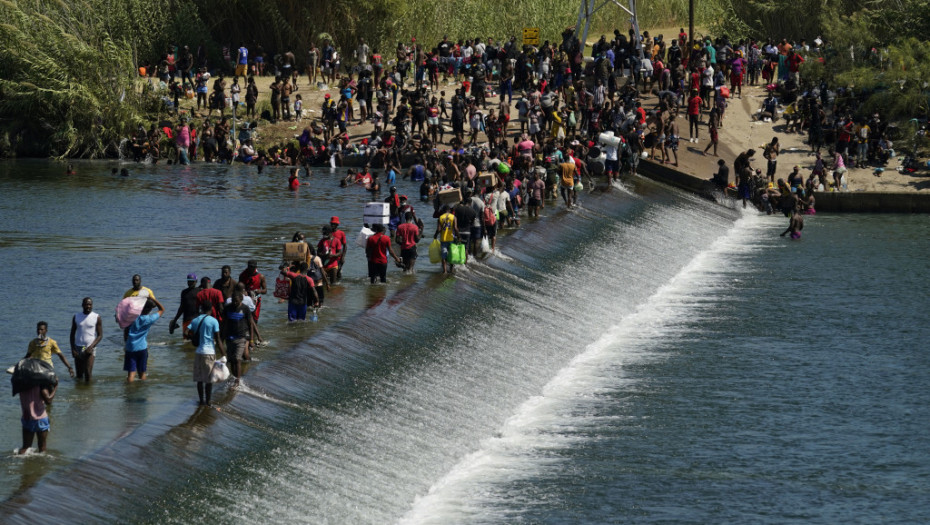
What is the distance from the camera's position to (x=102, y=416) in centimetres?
1900

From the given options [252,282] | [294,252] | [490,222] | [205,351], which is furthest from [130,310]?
[490,222]

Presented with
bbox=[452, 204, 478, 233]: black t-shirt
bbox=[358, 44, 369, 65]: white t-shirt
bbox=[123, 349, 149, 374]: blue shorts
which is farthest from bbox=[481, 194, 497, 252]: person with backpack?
bbox=[358, 44, 369, 65]: white t-shirt

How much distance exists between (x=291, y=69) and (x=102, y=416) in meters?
48.6

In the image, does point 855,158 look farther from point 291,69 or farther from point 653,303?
point 291,69

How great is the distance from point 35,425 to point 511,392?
9951 millimetres

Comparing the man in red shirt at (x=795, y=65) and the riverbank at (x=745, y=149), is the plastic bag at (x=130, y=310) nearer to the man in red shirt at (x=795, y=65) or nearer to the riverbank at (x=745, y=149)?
the riverbank at (x=745, y=149)

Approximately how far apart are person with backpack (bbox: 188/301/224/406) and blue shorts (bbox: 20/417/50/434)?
233 centimetres

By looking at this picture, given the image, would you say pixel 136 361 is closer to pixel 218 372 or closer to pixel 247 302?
pixel 247 302

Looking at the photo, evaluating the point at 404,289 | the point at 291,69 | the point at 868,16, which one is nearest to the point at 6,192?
the point at 291,69

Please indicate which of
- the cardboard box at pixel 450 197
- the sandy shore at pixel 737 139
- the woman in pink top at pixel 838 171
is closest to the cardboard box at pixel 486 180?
the cardboard box at pixel 450 197

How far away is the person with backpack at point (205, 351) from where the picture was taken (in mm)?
18422

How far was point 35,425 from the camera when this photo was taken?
1670 cm

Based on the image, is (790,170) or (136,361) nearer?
(136,361)

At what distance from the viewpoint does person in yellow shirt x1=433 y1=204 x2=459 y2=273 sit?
95.7 ft
